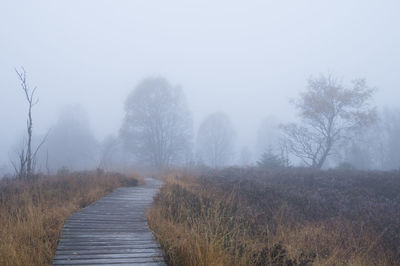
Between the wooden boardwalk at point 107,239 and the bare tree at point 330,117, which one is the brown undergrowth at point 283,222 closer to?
the wooden boardwalk at point 107,239

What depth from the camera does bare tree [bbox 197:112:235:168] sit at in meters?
43.9

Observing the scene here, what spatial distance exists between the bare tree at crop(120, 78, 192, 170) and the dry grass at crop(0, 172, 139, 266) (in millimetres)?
18303

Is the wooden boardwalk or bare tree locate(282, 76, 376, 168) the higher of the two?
bare tree locate(282, 76, 376, 168)

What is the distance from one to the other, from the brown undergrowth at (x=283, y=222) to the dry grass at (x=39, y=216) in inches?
72.4

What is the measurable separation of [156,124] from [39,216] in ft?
80.1

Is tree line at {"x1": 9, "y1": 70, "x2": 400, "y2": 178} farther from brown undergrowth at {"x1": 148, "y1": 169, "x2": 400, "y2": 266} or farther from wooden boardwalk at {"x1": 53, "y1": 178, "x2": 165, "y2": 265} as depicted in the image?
brown undergrowth at {"x1": 148, "y1": 169, "x2": 400, "y2": 266}

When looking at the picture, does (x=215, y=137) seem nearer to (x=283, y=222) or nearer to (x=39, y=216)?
(x=283, y=222)

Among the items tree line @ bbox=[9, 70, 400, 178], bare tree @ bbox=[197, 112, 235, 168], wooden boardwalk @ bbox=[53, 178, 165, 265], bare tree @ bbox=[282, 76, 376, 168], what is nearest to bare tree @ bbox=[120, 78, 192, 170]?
tree line @ bbox=[9, 70, 400, 178]

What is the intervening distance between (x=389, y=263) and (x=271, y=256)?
3334 mm

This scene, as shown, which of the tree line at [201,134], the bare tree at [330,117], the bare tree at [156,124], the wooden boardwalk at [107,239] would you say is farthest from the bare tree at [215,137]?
the wooden boardwalk at [107,239]

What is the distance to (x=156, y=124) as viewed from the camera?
29203 millimetres

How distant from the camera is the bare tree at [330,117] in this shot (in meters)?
21.7

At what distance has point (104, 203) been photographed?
283 inches

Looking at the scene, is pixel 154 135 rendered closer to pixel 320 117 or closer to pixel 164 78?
pixel 164 78
